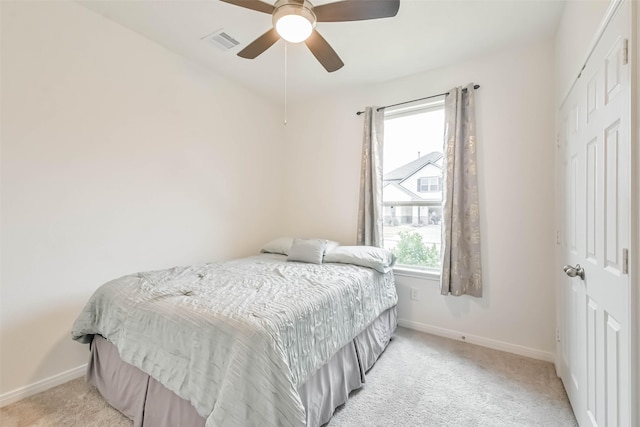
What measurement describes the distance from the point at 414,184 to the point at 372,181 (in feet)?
1.53

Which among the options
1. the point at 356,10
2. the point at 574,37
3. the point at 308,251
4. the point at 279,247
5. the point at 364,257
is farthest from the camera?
the point at 279,247

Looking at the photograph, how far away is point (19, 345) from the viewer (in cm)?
182

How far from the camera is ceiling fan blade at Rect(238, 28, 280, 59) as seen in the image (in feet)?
5.75

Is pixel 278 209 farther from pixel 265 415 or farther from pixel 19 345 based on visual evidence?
pixel 265 415

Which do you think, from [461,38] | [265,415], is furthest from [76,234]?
[461,38]

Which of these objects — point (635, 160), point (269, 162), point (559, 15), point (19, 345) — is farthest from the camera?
point (269, 162)

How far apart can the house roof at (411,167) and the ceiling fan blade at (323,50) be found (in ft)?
4.73

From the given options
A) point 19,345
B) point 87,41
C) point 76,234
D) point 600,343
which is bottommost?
point 19,345

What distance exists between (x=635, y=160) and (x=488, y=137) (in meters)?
1.73

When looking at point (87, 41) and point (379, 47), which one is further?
point (379, 47)

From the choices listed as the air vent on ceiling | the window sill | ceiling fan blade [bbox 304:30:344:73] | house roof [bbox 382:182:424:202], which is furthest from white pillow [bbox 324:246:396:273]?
the air vent on ceiling

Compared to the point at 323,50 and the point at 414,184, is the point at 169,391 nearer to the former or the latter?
the point at 323,50

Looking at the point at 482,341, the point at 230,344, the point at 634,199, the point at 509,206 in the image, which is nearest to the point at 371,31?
the point at 509,206

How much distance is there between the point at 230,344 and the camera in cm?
122
